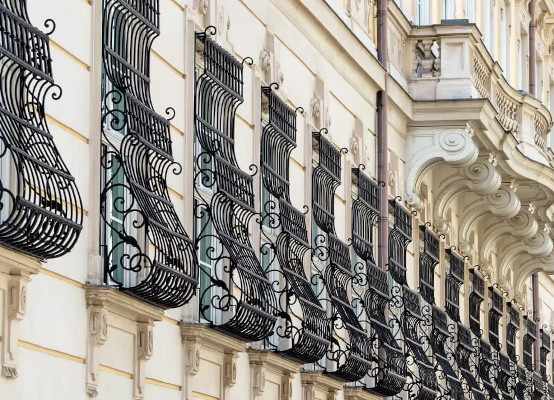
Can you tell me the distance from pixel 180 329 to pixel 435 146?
391 inches

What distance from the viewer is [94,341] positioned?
1271 centimetres

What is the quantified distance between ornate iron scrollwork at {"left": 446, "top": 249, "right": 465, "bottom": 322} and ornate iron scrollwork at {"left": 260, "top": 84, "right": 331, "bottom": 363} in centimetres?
862

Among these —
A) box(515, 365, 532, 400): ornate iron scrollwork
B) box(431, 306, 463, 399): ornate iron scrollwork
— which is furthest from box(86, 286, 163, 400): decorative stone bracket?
box(515, 365, 532, 400): ornate iron scrollwork

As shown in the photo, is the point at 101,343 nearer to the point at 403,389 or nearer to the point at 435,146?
the point at 403,389

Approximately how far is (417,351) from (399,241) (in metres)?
1.20

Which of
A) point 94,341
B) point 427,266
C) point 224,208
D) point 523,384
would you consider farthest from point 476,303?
point 94,341

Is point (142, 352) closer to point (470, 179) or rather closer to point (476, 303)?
point (470, 179)

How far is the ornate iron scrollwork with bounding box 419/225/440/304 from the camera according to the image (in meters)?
24.7

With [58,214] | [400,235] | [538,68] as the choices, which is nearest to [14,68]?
[58,214]

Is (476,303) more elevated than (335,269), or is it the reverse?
(476,303)

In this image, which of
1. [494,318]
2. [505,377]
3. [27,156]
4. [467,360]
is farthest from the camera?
[494,318]

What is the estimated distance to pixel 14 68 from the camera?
1147 centimetres

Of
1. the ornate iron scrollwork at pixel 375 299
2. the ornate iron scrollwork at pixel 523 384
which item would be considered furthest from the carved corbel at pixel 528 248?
the ornate iron scrollwork at pixel 375 299

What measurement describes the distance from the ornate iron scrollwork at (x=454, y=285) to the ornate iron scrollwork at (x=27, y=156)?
597 inches
